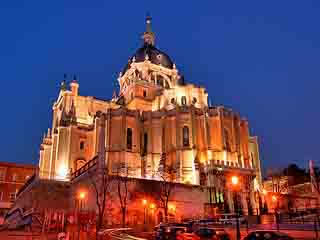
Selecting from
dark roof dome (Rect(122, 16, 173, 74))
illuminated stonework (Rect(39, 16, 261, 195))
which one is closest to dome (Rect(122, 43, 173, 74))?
dark roof dome (Rect(122, 16, 173, 74))

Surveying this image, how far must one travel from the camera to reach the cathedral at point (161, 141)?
54719mm

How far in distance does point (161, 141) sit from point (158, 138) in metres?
0.81

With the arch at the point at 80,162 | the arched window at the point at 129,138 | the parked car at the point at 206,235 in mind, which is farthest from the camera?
the arch at the point at 80,162

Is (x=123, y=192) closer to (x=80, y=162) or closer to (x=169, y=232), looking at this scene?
(x=169, y=232)

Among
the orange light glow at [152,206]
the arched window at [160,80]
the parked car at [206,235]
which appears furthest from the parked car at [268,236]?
the arched window at [160,80]

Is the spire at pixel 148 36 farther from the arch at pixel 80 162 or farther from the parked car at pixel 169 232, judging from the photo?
the parked car at pixel 169 232

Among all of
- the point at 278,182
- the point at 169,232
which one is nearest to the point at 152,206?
the point at 169,232

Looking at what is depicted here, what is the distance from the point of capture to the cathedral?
54719 millimetres

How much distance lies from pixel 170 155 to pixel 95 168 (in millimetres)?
19168

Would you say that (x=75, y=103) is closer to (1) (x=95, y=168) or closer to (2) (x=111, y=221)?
(1) (x=95, y=168)

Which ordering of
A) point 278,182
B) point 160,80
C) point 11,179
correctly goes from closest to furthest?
1. point 278,182
2. point 11,179
3. point 160,80

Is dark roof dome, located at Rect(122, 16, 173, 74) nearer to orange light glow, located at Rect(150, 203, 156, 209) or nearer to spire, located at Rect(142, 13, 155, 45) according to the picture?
spire, located at Rect(142, 13, 155, 45)

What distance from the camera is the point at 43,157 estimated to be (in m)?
73.0

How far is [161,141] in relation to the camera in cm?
6062
